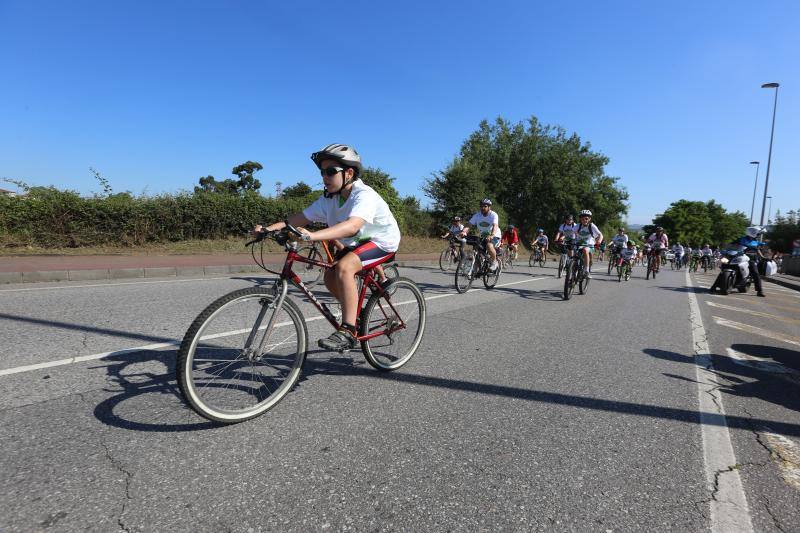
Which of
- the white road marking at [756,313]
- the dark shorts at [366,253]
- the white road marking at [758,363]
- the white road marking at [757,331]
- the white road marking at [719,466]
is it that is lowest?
the white road marking at [756,313]

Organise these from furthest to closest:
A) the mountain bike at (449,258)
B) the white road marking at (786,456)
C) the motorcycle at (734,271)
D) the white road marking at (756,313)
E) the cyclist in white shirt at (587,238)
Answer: the mountain bike at (449,258) < the motorcycle at (734,271) < the cyclist in white shirt at (587,238) < the white road marking at (756,313) < the white road marking at (786,456)

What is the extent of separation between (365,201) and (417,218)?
78.6 ft

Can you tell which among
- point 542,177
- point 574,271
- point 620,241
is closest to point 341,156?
point 574,271

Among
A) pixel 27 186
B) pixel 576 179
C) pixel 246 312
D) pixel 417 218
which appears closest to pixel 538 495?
pixel 246 312

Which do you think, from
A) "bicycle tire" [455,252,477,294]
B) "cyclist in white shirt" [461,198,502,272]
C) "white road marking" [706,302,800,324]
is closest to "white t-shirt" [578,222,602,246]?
"cyclist in white shirt" [461,198,502,272]

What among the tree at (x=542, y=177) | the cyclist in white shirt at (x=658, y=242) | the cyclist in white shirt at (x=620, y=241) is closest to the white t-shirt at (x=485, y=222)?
the cyclist in white shirt at (x=620, y=241)

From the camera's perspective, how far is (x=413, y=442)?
243 cm

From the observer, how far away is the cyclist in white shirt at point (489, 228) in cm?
938

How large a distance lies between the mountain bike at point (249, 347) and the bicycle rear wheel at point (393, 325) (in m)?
0.12

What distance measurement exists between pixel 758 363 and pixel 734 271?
28.2 feet

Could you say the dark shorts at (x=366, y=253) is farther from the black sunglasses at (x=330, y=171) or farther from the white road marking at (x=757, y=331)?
the white road marking at (x=757, y=331)

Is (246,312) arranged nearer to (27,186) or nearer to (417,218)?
(27,186)

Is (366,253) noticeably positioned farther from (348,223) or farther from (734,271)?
(734,271)

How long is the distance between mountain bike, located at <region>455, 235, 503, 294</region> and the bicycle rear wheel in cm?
468
